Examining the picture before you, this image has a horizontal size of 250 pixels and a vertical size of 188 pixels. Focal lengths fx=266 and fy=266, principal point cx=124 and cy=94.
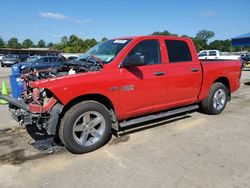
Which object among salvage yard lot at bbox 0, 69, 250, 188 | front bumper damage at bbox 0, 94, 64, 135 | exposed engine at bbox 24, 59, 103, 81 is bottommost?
salvage yard lot at bbox 0, 69, 250, 188

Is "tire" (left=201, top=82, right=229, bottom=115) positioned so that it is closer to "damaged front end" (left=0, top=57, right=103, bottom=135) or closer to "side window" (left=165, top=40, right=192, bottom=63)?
"side window" (left=165, top=40, right=192, bottom=63)

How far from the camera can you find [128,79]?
4793 millimetres

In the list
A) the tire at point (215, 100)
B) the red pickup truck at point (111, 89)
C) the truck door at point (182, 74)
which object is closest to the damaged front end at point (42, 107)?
the red pickup truck at point (111, 89)

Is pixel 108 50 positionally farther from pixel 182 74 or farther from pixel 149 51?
pixel 182 74

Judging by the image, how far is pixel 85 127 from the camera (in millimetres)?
4527

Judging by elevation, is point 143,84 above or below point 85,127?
above

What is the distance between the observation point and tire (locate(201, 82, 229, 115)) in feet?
21.7

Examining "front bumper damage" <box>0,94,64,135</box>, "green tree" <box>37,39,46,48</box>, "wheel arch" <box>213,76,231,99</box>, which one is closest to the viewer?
"front bumper damage" <box>0,94,64,135</box>

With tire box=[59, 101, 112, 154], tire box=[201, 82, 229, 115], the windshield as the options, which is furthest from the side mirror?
tire box=[201, 82, 229, 115]

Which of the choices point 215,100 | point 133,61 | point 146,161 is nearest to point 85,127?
point 146,161

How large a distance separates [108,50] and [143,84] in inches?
38.5

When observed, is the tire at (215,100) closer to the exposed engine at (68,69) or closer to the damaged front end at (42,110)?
the exposed engine at (68,69)

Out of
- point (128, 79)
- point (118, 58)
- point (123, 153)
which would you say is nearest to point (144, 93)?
point (128, 79)

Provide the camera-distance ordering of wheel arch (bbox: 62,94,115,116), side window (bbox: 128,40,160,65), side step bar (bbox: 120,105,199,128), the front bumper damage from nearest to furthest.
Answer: the front bumper damage
wheel arch (bbox: 62,94,115,116)
side step bar (bbox: 120,105,199,128)
side window (bbox: 128,40,160,65)
